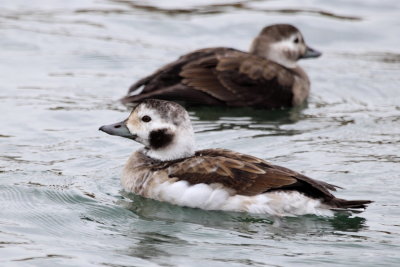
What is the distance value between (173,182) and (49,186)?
130 cm

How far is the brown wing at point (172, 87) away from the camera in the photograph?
1284cm

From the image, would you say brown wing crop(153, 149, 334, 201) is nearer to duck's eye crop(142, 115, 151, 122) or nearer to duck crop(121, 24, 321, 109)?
duck's eye crop(142, 115, 151, 122)

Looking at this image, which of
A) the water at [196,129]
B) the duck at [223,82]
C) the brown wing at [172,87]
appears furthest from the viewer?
the duck at [223,82]

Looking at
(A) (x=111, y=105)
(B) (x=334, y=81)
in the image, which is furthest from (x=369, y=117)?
(A) (x=111, y=105)

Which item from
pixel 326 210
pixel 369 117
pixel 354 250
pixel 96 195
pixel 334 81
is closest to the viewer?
pixel 354 250

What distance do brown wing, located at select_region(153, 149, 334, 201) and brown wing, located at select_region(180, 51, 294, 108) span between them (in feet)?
12.6

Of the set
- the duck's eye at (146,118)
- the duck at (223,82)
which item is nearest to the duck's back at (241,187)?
the duck's eye at (146,118)

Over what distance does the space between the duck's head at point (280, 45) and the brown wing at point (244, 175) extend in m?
4.72

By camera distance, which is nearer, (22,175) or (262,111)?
(22,175)

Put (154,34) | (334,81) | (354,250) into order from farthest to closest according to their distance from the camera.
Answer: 1. (154,34)
2. (334,81)
3. (354,250)

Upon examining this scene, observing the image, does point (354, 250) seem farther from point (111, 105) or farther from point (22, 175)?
point (111, 105)

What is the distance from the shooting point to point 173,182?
9.19m

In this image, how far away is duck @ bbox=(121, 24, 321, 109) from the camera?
1295cm

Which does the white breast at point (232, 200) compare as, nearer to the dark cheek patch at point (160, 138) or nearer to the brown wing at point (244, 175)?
the brown wing at point (244, 175)
